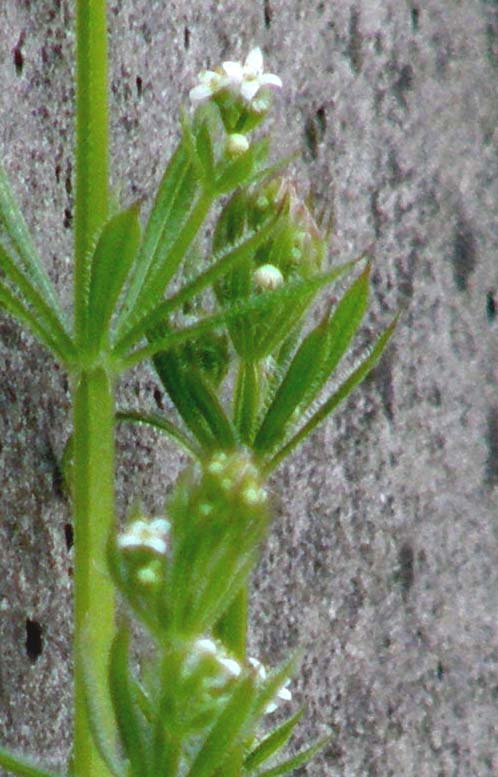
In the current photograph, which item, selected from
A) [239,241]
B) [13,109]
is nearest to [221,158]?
[239,241]

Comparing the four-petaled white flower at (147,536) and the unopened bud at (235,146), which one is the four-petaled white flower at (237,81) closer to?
the unopened bud at (235,146)

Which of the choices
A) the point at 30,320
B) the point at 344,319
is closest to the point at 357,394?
the point at 344,319

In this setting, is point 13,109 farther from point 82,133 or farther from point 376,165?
point 376,165

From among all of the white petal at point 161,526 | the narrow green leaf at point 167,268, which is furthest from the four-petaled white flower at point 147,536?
the narrow green leaf at point 167,268

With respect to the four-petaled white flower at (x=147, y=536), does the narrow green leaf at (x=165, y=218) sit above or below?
above

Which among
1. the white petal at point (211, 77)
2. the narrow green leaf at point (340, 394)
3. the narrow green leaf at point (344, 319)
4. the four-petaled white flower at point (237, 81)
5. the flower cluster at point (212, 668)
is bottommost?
the flower cluster at point (212, 668)
